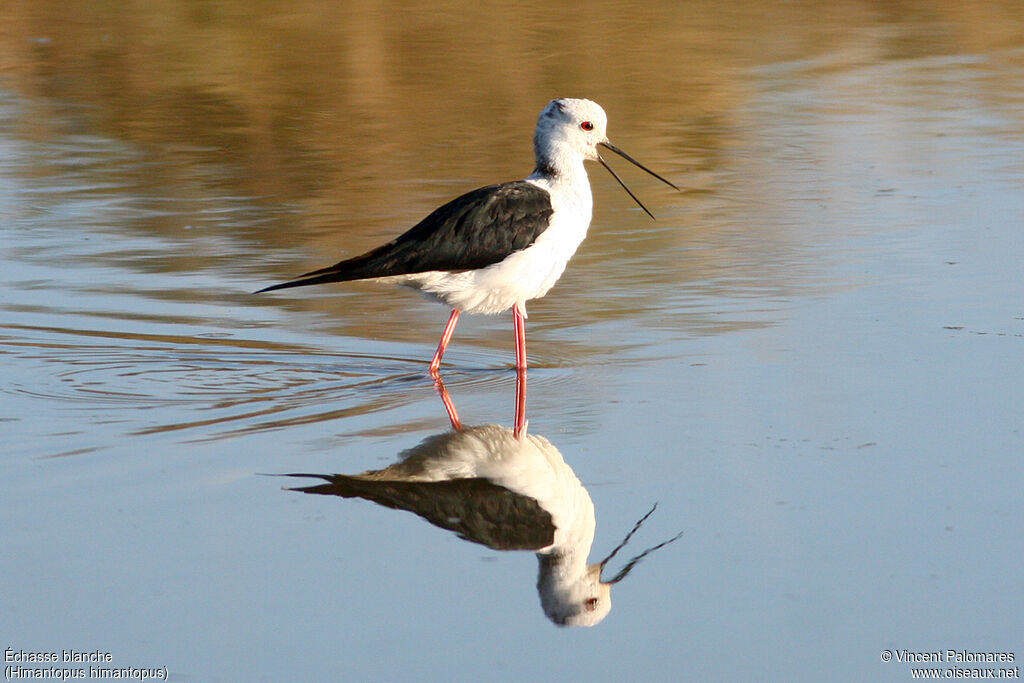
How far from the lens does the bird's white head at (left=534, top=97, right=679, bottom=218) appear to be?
720 centimetres

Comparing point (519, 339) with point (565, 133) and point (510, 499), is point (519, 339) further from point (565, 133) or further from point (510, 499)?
point (510, 499)

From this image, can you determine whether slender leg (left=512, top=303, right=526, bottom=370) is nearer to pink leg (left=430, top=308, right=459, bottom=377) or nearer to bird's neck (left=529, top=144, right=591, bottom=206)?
pink leg (left=430, top=308, right=459, bottom=377)

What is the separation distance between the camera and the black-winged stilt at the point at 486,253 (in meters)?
6.61

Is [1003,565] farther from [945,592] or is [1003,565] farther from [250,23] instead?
[250,23]

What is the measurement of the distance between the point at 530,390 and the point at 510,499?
140 cm

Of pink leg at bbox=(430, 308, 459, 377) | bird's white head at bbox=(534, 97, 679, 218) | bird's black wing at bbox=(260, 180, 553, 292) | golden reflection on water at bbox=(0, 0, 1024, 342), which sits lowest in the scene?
golden reflection on water at bbox=(0, 0, 1024, 342)

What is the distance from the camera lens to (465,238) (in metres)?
6.71

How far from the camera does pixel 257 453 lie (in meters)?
5.64

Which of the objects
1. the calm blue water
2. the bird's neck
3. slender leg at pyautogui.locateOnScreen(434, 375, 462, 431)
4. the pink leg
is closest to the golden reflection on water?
the calm blue water

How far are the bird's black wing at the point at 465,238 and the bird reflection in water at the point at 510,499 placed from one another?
3.04 ft

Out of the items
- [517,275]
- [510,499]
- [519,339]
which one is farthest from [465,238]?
[510,499]

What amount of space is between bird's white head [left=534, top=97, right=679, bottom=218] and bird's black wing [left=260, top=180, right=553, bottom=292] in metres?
0.34

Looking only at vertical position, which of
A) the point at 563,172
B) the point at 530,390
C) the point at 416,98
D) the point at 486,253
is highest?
the point at 563,172

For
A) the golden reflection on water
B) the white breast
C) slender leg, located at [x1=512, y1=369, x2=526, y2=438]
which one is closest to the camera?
slender leg, located at [x1=512, y1=369, x2=526, y2=438]
